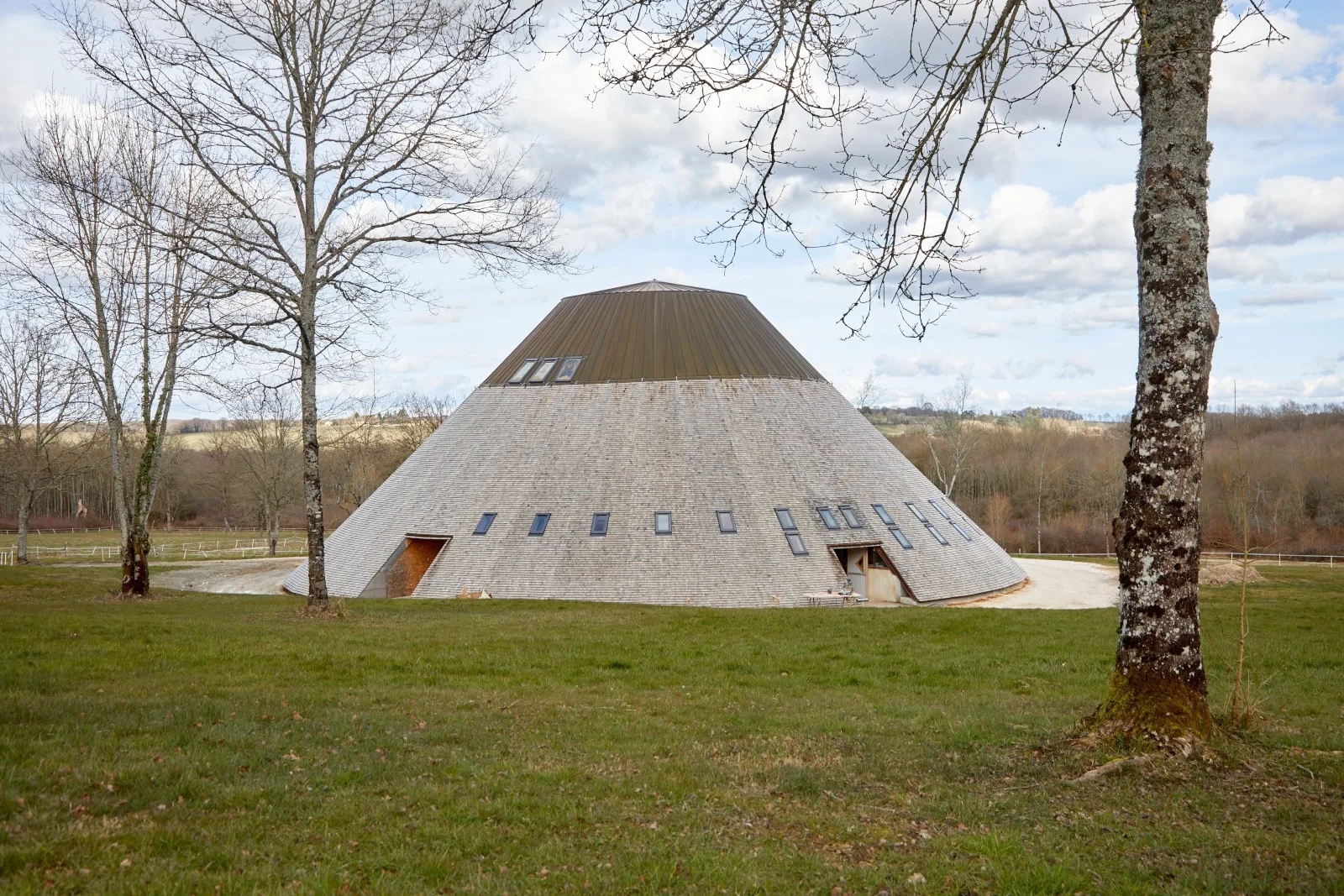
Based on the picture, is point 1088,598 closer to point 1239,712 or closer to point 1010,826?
point 1239,712

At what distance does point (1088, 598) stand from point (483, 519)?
17802 mm

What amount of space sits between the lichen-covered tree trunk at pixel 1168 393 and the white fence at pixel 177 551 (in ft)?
145

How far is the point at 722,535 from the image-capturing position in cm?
2656

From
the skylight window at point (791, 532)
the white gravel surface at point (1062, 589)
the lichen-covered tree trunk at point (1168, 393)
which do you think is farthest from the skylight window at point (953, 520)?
the lichen-covered tree trunk at point (1168, 393)

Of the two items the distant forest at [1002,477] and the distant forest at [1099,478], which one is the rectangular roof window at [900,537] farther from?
the distant forest at [1099,478]

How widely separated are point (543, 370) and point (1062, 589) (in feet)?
60.4

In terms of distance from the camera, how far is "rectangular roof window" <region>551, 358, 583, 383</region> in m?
32.2

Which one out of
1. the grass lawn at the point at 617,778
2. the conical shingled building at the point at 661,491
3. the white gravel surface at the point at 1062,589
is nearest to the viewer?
the grass lawn at the point at 617,778

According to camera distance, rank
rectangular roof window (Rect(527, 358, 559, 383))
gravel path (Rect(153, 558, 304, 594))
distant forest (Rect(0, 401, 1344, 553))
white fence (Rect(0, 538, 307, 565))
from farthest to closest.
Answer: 1. distant forest (Rect(0, 401, 1344, 553))
2. white fence (Rect(0, 538, 307, 565))
3. rectangular roof window (Rect(527, 358, 559, 383))
4. gravel path (Rect(153, 558, 304, 594))

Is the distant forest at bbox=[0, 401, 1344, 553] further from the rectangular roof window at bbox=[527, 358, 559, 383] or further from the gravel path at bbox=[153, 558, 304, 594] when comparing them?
the rectangular roof window at bbox=[527, 358, 559, 383]

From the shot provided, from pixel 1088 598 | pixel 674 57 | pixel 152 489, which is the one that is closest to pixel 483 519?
pixel 152 489

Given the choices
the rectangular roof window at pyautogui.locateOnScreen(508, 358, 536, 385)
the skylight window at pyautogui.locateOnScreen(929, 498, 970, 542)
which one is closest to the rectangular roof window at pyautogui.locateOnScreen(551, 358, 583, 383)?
the rectangular roof window at pyautogui.locateOnScreen(508, 358, 536, 385)

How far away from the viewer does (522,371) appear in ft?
109

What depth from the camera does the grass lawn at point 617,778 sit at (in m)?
5.41
